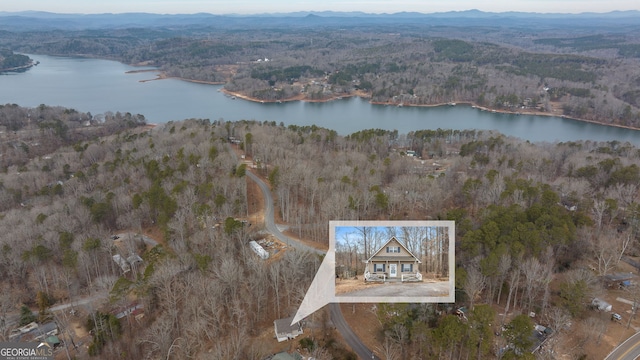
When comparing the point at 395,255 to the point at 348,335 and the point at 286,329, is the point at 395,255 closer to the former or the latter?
the point at 348,335

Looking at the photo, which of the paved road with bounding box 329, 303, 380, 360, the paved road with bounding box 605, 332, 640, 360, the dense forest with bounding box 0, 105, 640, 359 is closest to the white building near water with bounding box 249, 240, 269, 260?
the dense forest with bounding box 0, 105, 640, 359

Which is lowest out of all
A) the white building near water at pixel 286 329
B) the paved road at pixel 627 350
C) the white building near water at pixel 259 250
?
the paved road at pixel 627 350

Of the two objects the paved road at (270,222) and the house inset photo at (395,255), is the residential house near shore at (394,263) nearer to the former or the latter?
the house inset photo at (395,255)

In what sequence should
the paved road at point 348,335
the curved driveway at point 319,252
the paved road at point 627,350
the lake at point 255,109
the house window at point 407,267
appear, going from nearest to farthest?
the house window at point 407,267 < the paved road at point 627,350 < the paved road at point 348,335 < the curved driveway at point 319,252 < the lake at point 255,109

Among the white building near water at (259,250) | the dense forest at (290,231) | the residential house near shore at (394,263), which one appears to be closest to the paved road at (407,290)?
the residential house near shore at (394,263)

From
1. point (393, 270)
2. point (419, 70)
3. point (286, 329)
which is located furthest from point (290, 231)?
point (419, 70)

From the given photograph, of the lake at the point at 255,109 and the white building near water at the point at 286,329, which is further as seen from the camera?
the lake at the point at 255,109

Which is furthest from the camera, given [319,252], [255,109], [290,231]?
[255,109]
